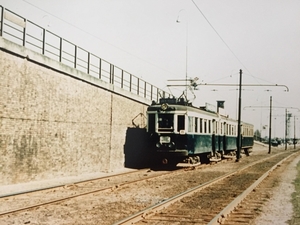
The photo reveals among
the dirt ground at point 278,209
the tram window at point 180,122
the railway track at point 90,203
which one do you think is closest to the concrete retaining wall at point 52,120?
the railway track at point 90,203

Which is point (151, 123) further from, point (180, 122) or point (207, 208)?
point (207, 208)

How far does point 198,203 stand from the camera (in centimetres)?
1015

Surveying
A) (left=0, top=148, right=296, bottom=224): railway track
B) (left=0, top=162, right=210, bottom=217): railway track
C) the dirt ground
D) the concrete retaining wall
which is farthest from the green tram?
the dirt ground

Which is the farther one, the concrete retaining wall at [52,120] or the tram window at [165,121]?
the tram window at [165,121]

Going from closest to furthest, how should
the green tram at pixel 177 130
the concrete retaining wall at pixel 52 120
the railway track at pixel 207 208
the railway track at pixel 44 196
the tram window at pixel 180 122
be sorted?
the railway track at pixel 207 208 → the railway track at pixel 44 196 → the concrete retaining wall at pixel 52 120 → the green tram at pixel 177 130 → the tram window at pixel 180 122

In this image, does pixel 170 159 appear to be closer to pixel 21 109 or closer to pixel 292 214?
pixel 21 109

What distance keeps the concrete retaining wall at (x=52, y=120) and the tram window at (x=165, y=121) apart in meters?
2.49

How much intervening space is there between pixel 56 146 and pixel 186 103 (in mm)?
8601

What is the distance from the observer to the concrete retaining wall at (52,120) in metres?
12.8

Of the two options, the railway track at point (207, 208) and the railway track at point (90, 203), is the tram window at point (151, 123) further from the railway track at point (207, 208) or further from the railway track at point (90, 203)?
the railway track at point (207, 208)

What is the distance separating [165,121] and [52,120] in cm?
695

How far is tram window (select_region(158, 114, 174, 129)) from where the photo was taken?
20250 millimetres

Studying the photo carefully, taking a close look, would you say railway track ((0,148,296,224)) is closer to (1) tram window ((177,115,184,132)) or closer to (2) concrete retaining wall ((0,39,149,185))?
(2) concrete retaining wall ((0,39,149,185))

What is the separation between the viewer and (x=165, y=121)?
20391 millimetres
